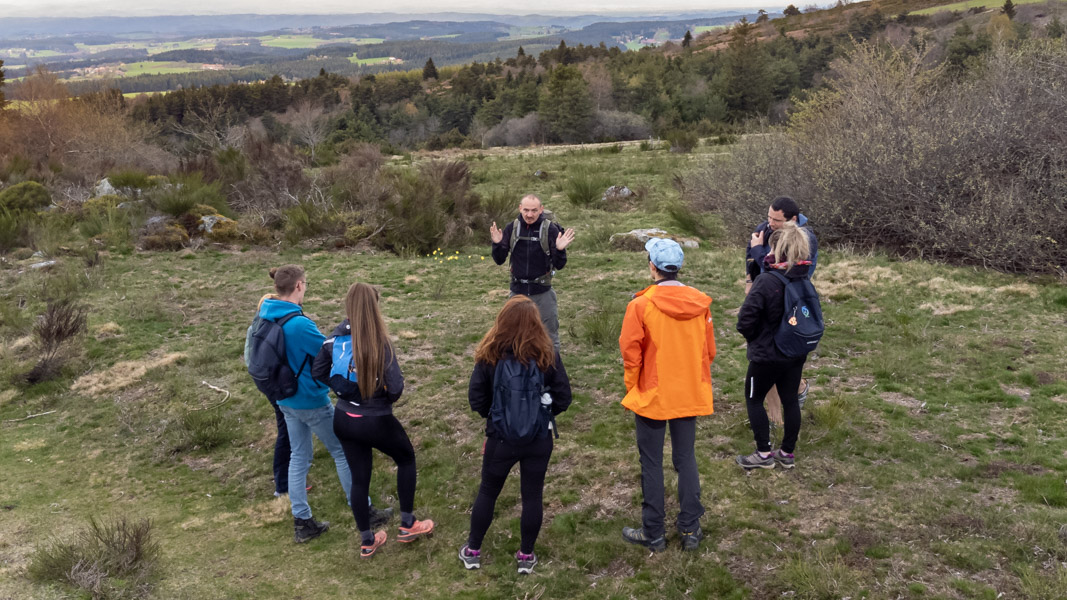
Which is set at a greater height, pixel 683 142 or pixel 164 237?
pixel 683 142

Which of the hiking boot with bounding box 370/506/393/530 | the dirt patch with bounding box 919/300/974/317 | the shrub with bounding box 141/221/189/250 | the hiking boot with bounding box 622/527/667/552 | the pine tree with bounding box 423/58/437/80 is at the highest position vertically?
the pine tree with bounding box 423/58/437/80

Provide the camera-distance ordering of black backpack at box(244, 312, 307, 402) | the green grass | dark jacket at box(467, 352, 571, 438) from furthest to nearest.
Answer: the green grass, black backpack at box(244, 312, 307, 402), dark jacket at box(467, 352, 571, 438)

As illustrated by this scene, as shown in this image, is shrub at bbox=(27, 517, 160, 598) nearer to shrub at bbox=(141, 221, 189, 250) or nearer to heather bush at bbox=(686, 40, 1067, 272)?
shrub at bbox=(141, 221, 189, 250)

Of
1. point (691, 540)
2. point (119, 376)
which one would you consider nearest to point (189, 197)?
point (119, 376)

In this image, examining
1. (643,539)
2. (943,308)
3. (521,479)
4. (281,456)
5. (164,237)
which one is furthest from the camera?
(164,237)

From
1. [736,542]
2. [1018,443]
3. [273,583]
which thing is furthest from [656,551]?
[1018,443]

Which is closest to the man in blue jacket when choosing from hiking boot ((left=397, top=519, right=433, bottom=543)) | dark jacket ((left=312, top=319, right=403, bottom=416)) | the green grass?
dark jacket ((left=312, top=319, right=403, bottom=416))

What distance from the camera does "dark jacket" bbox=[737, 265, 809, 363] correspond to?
3.65 metres

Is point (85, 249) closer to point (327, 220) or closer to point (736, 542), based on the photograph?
point (327, 220)

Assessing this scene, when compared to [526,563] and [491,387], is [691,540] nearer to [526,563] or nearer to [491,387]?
[526,563]

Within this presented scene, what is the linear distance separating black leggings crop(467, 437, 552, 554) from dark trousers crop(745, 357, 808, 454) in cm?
141

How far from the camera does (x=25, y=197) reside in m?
13.9

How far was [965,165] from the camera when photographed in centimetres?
946

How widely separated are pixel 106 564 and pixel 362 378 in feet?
5.41
